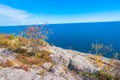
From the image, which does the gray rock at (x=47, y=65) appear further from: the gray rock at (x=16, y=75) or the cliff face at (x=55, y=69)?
the gray rock at (x=16, y=75)

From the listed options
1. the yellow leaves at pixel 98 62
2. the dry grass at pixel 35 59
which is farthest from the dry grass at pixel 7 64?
the yellow leaves at pixel 98 62

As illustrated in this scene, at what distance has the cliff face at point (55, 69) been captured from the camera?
1261 centimetres

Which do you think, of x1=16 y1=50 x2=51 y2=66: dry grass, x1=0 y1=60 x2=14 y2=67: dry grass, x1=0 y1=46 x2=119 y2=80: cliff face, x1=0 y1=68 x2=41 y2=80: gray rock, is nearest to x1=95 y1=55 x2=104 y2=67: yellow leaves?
x1=0 y1=46 x2=119 y2=80: cliff face

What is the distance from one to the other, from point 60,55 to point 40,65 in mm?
2990

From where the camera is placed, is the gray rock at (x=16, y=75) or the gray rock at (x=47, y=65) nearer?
the gray rock at (x=16, y=75)

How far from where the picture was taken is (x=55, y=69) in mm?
14773

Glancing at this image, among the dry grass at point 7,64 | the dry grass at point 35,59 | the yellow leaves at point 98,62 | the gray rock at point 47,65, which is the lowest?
the yellow leaves at point 98,62

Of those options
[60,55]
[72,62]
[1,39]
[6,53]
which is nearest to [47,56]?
[60,55]

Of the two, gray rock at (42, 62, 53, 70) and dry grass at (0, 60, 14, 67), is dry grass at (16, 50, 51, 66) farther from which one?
dry grass at (0, 60, 14, 67)

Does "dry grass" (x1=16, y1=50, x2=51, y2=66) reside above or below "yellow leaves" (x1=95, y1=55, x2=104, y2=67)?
above

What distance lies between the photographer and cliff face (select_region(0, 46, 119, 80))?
12.6m

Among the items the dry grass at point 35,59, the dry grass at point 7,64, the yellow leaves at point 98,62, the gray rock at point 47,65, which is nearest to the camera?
the dry grass at point 7,64

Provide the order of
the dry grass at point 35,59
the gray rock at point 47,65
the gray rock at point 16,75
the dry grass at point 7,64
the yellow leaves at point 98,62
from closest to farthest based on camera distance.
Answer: the gray rock at point 16,75, the dry grass at point 7,64, the gray rock at point 47,65, the dry grass at point 35,59, the yellow leaves at point 98,62

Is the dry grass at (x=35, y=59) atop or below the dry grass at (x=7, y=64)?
below
